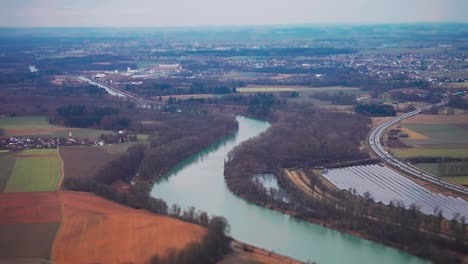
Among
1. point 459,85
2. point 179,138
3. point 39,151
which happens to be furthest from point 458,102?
point 39,151

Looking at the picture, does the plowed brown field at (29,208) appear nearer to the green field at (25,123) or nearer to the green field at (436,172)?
the green field at (25,123)

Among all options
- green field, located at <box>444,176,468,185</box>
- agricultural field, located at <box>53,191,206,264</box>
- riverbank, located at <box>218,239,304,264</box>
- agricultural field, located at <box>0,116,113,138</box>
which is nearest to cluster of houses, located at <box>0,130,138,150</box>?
agricultural field, located at <box>0,116,113,138</box>

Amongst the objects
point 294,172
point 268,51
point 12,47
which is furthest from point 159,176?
point 12,47

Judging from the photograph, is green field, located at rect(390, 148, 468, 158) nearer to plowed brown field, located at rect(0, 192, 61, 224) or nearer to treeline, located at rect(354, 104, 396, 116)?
treeline, located at rect(354, 104, 396, 116)

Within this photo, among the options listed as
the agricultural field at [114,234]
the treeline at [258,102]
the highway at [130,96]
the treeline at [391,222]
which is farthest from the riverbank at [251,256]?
the highway at [130,96]

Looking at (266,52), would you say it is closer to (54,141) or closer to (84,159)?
(54,141)

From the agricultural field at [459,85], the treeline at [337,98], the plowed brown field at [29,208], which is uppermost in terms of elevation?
the agricultural field at [459,85]
